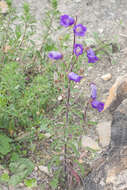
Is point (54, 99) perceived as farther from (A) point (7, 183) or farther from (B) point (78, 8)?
(B) point (78, 8)

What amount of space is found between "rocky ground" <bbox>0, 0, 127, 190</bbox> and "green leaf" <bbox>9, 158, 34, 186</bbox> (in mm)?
74

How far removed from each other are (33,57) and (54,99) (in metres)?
0.67

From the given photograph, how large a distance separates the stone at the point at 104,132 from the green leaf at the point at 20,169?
843mm

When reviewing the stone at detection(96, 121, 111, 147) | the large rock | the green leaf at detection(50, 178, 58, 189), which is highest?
the large rock

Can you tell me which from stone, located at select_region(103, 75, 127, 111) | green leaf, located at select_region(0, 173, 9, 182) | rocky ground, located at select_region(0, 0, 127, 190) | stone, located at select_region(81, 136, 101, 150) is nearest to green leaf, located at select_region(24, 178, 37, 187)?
rocky ground, located at select_region(0, 0, 127, 190)

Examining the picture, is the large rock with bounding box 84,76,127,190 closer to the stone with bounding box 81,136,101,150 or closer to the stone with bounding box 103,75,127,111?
the stone with bounding box 103,75,127,111

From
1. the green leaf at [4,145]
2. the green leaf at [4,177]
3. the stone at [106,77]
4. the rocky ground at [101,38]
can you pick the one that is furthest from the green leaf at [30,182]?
the stone at [106,77]

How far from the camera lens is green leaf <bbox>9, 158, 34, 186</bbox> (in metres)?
2.64

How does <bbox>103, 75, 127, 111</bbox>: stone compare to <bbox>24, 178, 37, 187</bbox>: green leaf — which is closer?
<bbox>24, 178, 37, 187</bbox>: green leaf

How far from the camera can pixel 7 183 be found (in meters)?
2.64

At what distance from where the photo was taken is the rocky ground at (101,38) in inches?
122

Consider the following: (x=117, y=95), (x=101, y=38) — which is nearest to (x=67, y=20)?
(x=117, y=95)

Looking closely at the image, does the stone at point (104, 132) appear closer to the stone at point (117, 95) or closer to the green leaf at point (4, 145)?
the stone at point (117, 95)

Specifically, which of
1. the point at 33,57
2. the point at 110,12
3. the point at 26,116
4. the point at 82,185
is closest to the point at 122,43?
the point at 110,12
